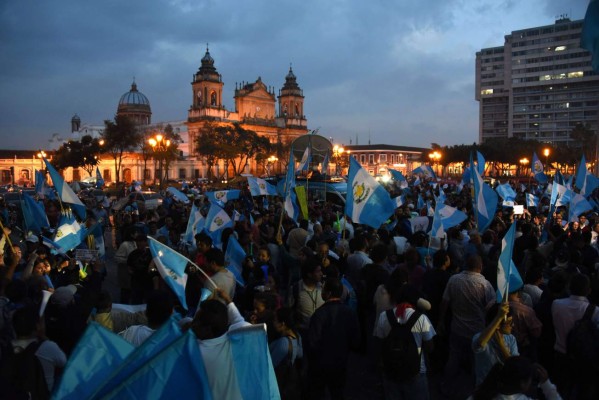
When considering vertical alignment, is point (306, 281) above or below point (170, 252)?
below

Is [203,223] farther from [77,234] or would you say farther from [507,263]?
[507,263]

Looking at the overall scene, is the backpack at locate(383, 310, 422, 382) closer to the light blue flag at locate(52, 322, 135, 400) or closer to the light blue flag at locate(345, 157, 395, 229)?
the light blue flag at locate(52, 322, 135, 400)

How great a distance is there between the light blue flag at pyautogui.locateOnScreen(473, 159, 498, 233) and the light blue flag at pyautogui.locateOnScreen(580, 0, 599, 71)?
10.2ft

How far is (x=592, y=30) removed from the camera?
21.1 feet

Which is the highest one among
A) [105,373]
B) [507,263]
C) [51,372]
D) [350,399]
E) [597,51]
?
[597,51]

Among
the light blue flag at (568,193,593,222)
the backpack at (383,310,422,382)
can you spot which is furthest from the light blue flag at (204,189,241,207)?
the backpack at (383,310,422,382)

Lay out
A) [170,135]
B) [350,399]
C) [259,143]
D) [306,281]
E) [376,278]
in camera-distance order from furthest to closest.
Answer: [170,135]
[259,143]
[376,278]
[350,399]
[306,281]

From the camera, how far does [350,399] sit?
20.2ft

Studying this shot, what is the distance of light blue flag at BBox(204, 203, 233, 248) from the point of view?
33.0ft

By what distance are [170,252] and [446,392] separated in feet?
11.9

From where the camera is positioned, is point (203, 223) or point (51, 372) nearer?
point (51, 372)

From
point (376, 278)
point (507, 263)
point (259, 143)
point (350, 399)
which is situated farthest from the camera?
point (259, 143)

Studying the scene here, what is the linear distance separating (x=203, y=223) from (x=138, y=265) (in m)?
3.07

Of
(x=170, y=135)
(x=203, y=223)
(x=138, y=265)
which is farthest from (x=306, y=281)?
(x=170, y=135)
